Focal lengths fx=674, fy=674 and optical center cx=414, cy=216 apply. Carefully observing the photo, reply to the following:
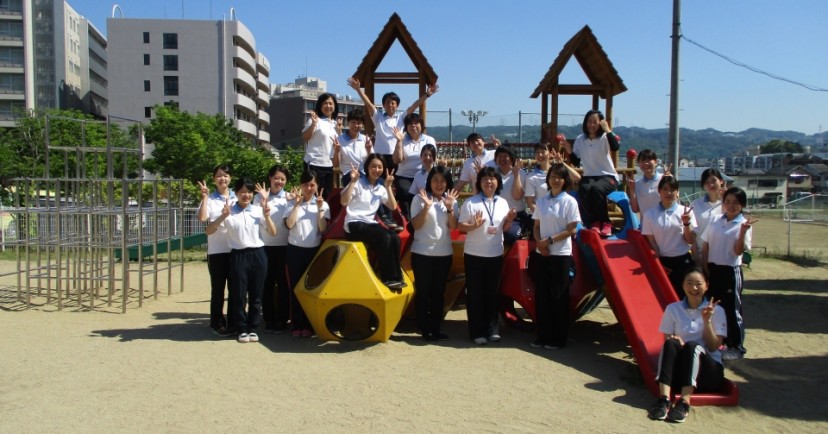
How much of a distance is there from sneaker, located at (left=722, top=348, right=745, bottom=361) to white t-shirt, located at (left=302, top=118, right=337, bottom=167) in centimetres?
506

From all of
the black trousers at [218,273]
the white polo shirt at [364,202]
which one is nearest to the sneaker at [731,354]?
the white polo shirt at [364,202]

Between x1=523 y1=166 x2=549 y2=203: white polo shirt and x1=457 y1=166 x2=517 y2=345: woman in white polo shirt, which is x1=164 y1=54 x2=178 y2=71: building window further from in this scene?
x1=457 y1=166 x2=517 y2=345: woman in white polo shirt

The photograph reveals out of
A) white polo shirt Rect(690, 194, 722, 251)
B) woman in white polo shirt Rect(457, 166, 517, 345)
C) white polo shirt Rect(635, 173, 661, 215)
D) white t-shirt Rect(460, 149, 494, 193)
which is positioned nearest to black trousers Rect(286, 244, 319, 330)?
woman in white polo shirt Rect(457, 166, 517, 345)

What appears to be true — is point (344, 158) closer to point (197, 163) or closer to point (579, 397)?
point (579, 397)

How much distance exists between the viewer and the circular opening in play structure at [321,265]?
7769 millimetres

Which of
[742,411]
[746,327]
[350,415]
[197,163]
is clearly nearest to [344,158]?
[350,415]

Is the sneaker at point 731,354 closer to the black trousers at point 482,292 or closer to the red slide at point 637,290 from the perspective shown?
the red slide at point 637,290

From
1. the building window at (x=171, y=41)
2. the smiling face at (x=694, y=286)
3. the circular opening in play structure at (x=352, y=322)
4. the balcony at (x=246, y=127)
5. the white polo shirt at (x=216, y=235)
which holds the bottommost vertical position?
the circular opening in play structure at (x=352, y=322)

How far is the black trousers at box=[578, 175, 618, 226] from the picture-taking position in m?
7.62

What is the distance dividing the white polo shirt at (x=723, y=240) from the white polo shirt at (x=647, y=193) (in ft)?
3.28

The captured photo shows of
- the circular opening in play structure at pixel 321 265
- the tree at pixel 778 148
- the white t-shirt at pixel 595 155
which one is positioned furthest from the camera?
the tree at pixel 778 148

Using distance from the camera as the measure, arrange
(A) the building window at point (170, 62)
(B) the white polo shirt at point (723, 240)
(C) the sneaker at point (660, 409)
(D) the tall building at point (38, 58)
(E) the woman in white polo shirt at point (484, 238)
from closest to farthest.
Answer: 1. (C) the sneaker at point (660, 409)
2. (B) the white polo shirt at point (723, 240)
3. (E) the woman in white polo shirt at point (484, 238)
4. (D) the tall building at point (38, 58)
5. (A) the building window at point (170, 62)

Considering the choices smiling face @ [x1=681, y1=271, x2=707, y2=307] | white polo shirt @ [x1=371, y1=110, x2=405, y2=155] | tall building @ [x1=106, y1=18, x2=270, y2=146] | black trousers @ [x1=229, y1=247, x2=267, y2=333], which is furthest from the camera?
tall building @ [x1=106, y1=18, x2=270, y2=146]

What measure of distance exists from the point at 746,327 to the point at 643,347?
3.67 m
